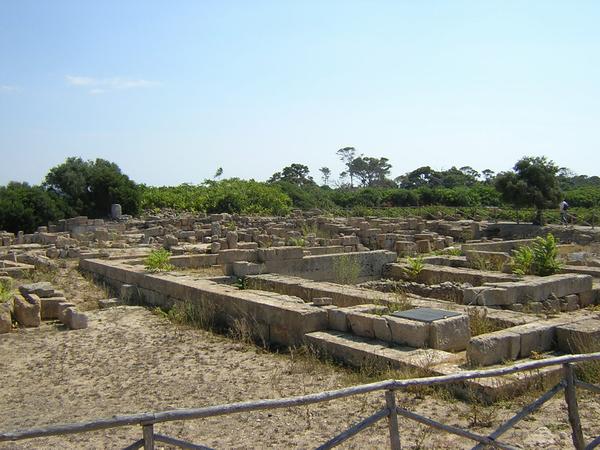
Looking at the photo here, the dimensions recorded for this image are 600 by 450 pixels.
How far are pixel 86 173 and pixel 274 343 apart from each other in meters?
28.7

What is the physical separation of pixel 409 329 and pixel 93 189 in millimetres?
29798

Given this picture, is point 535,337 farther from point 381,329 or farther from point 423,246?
point 423,246

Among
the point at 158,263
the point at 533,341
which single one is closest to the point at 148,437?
the point at 533,341

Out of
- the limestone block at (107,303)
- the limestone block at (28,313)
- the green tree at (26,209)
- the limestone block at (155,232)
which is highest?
the green tree at (26,209)

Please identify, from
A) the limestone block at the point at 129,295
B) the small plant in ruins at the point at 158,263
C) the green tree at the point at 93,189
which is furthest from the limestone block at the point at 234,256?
the green tree at the point at 93,189

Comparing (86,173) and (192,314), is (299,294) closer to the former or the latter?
(192,314)

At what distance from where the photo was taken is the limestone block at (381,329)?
7957 millimetres

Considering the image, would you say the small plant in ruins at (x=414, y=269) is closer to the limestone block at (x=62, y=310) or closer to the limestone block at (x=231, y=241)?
the limestone block at (x=231, y=241)

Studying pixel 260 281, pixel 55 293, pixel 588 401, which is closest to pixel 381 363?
pixel 588 401

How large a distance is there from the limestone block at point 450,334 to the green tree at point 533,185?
84.6 feet

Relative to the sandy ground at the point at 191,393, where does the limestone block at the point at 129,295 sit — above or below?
above

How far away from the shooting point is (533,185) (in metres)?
32.2

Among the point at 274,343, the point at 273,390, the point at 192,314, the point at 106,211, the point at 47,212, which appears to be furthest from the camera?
the point at 106,211

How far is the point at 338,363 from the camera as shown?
7.72 meters
